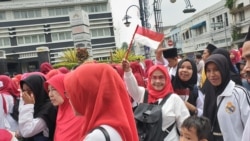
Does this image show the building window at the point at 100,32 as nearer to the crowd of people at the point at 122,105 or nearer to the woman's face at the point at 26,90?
the crowd of people at the point at 122,105

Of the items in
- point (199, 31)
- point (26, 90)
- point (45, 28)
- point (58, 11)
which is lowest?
point (26, 90)

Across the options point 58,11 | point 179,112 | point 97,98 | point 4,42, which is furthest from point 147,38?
point 58,11

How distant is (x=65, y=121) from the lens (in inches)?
115

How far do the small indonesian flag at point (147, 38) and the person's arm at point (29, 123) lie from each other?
1.85 metres

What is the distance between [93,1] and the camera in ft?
152

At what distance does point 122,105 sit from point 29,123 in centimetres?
150

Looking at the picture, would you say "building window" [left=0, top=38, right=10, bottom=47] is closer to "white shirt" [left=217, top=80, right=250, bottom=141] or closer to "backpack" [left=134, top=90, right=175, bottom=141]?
"backpack" [left=134, top=90, right=175, bottom=141]

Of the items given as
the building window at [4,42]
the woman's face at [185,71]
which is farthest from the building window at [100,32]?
the woman's face at [185,71]

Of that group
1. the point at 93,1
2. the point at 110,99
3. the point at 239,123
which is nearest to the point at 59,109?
the point at 110,99

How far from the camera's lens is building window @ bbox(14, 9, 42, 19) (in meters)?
44.4

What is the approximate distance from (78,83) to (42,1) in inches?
1819

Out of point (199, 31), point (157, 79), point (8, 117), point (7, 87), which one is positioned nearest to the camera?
point (157, 79)

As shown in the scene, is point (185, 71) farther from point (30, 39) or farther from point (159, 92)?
point (30, 39)

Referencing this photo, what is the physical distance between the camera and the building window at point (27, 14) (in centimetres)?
4444
